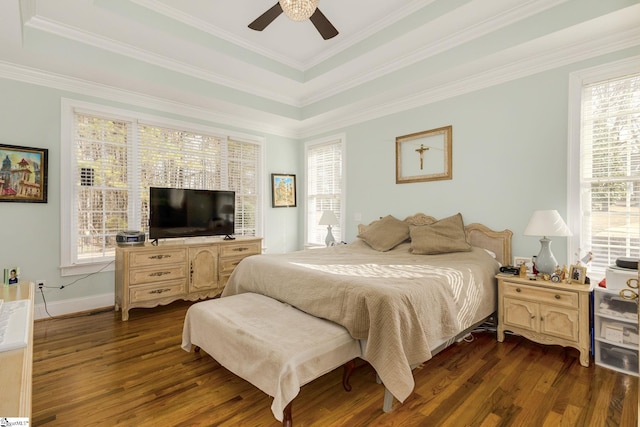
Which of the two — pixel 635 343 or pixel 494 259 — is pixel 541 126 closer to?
pixel 494 259

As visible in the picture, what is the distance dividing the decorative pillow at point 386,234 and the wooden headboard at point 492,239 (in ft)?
2.36

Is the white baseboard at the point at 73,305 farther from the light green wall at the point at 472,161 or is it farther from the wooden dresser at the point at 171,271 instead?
the wooden dresser at the point at 171,271

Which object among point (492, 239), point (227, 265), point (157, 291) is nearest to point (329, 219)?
point (227, 265)

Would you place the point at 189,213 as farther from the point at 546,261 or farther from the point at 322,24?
the point at 546,261

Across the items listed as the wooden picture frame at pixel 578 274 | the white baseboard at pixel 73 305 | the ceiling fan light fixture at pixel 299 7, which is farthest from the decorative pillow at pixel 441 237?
the white baseboard at pixel 73 305

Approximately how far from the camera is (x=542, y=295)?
2594 millimetres

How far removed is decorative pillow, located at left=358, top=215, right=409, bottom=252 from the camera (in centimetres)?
374

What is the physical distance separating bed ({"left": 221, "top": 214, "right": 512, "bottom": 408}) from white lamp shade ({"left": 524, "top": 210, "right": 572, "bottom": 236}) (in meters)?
0.54

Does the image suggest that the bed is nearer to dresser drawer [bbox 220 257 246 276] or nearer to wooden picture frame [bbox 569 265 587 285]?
wooden picture frame [bbox 569 265 587 285]

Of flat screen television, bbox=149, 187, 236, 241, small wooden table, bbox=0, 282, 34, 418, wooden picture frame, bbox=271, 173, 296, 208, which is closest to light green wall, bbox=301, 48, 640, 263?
wooden picture frame, bbox=271, 173, 296, 208

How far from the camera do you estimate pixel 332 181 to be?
521cm

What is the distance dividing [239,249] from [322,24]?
293cm

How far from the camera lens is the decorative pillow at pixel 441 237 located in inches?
129

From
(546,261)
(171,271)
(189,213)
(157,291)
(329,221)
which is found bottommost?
(157,291)
